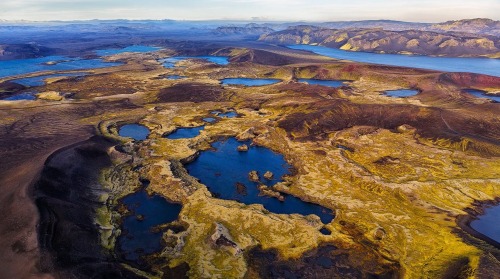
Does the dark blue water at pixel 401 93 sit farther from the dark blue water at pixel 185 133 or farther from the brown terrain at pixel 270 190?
the dark blue water at pixel 185 133

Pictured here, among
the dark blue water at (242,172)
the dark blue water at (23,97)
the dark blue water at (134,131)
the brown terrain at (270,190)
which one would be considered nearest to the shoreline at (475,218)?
the brown terrain at (270,190)

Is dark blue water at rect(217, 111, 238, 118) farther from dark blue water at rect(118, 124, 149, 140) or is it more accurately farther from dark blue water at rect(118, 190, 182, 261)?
dark blue water at rect(118, 190, 182, 261)

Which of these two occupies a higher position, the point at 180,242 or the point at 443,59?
the point at 443,59

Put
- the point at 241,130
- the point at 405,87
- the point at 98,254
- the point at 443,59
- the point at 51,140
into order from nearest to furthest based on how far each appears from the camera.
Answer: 1. the point at 98,254
2. the point at 51,140
3. the point at 241,130
4. the point at 405,87
5. the point at 443,59

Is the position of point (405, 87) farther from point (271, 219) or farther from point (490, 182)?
point (271, 219)

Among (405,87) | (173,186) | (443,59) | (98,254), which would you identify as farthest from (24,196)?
(443,59)

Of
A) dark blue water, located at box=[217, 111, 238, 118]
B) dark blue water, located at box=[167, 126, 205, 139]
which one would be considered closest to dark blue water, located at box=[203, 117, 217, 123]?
dark blue water, located at box=[217, 111, 238, 118]
